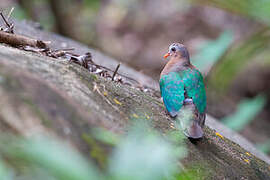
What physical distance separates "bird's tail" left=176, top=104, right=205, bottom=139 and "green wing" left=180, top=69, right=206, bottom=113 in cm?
8

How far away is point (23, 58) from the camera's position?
2.69 meters

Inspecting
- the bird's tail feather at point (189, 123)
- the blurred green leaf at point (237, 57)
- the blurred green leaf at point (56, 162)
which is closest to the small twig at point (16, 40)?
the bird's tail feather at point (189, 123)

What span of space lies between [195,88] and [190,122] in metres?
0.57

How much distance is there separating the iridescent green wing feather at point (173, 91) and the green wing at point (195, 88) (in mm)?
50

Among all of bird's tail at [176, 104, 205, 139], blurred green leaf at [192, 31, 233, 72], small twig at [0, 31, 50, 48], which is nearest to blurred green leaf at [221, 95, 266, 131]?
blurred green leaf at [192, 31, 233, 72]

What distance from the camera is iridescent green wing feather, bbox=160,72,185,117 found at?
144 inches

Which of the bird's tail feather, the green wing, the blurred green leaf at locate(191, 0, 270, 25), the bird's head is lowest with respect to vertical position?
the bird's tail feather

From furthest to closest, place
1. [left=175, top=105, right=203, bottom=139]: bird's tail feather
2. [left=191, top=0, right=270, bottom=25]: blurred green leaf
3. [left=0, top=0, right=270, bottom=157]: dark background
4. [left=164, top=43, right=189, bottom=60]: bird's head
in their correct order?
1. [left=0, top=0, right=270, bottom=157]: dark background
2. [left=191, top=0, right=270, bottom=25]: blurred green leaf
3. [left=164, top=43, right=189, bottom=60]: bird's head
4. [left=175, top=105, right=203, bottom=139]: bird's tail feather

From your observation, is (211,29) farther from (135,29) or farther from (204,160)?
(204,160)

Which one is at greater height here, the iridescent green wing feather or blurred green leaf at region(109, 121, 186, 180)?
the iridescent green wing feather

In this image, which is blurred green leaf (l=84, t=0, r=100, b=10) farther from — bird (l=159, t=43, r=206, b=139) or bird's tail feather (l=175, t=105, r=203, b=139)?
bird's tail feather (l=175, t=105, r=203, b=139)

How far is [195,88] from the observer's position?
3838 mm

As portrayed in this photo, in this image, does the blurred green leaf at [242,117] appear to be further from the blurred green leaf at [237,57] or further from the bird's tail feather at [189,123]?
the bird's tail feather at [189,123]

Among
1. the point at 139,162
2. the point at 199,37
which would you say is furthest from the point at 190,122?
the point at 199,37
